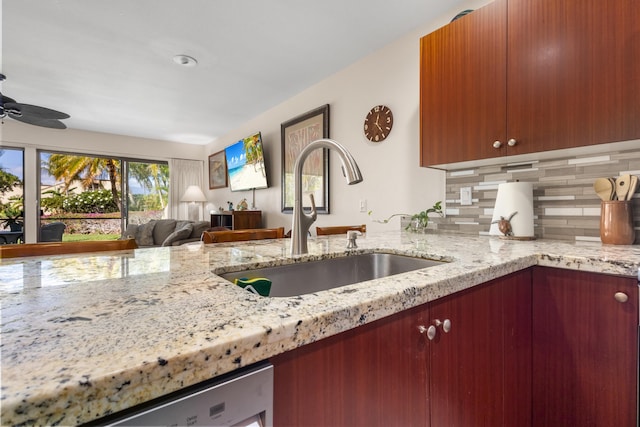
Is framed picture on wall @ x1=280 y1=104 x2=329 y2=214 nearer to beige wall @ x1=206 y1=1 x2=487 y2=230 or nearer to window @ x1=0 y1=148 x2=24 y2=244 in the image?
beige wall @ x1=206 y1=1 x2=487 y2=230

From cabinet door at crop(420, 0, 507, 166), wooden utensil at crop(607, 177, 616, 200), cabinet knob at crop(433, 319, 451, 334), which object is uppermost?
cabinet door at crop(420, 0, 507, 166)

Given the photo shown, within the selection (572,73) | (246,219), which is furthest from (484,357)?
(246,219)

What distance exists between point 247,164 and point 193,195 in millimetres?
1953

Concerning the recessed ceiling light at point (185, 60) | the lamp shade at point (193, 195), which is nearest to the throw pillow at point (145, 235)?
the lamp shade at point (193, 195)

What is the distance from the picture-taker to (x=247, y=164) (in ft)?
14.8

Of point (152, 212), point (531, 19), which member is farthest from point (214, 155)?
point (531, 19)

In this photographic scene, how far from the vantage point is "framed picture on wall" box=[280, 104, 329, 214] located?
10.1 feet

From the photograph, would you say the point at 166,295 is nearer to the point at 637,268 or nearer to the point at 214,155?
the point at 637,268

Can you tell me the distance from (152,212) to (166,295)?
616 centimetres

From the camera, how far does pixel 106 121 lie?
4500mm

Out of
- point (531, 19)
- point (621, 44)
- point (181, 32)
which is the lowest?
point (621, 44)

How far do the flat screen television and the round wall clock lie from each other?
193 cm

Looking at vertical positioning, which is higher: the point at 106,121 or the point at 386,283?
the point at 106,121

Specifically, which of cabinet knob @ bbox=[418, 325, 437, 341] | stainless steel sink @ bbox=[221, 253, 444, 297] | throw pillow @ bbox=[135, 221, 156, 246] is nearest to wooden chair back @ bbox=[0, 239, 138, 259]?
stainless steel sink @ bbox=[221, 253, 444, 297]
